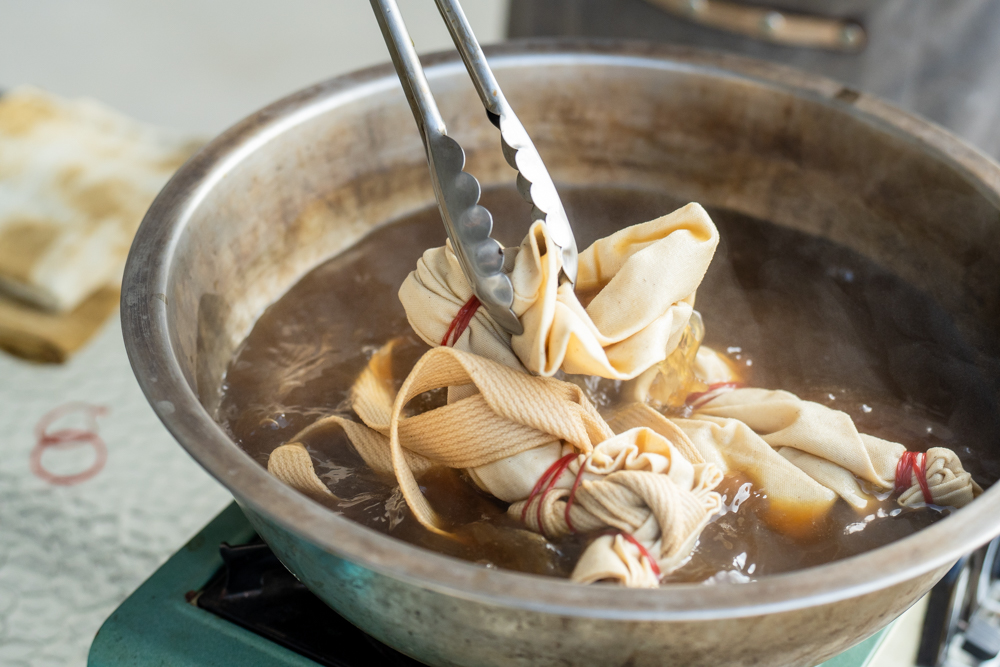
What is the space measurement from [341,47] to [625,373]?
8.30 feet

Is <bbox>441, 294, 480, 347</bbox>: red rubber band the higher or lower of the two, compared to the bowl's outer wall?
higher

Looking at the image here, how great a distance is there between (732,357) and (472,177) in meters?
0.41

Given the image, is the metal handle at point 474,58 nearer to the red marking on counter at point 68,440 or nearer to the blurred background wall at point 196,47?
the red marking on counter at point 68,440

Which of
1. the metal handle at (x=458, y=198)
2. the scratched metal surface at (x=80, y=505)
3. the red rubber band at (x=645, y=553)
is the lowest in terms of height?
the scratched metal surface at (x=80, y=505)

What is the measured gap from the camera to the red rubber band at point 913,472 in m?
0.72

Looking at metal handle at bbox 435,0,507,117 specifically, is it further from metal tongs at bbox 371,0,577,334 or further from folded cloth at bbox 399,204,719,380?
folded cloth at bbox 399,204,719,380

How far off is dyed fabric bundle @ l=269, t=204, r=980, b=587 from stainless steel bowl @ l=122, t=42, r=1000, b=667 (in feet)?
0.29

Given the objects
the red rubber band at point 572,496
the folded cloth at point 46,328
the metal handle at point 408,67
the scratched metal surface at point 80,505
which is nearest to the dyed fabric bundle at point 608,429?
the red rubber band at point 572,496

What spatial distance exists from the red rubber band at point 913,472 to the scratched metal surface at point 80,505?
36.7 inches

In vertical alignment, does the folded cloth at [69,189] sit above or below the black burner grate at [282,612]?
above

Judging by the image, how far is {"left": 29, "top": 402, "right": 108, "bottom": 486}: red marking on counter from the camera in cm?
124

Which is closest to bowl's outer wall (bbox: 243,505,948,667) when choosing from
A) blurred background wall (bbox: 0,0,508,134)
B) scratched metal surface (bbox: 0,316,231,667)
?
scratched metal surface (bbox: 0,316,231,667)

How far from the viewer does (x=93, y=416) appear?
4.40ft

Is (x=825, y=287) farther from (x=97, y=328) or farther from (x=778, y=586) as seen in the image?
(x=97, y=328)
